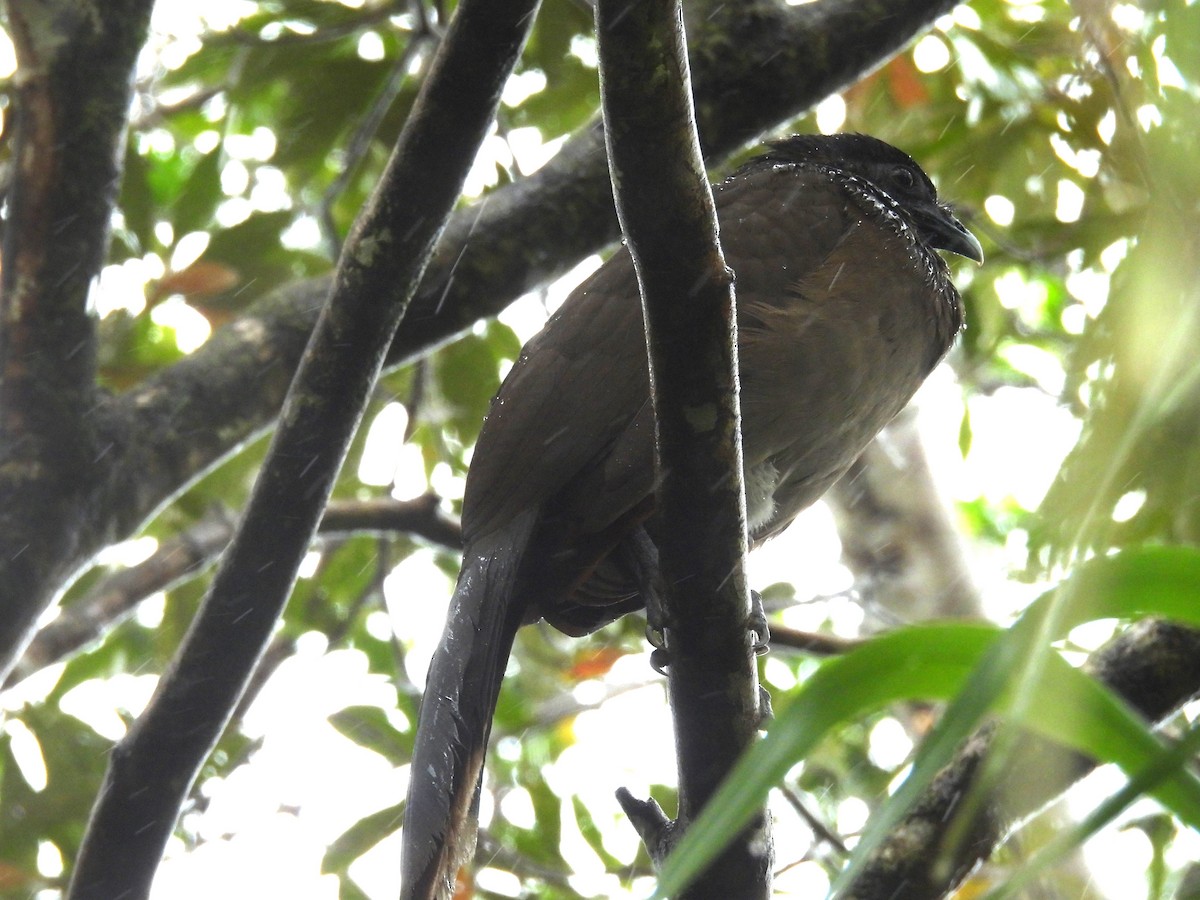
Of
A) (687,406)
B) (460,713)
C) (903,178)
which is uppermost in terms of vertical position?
(903,178)

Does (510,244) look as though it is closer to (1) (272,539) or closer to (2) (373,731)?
(1) (272,539)

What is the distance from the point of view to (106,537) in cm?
263

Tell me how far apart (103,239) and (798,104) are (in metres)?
1.73

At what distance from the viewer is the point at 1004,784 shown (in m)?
2.02

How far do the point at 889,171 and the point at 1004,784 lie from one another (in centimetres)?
218

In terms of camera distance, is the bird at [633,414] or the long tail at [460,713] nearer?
the long tail at [460,713]

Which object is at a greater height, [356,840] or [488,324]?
[488,324]

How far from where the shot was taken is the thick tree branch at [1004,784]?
76.0 inches

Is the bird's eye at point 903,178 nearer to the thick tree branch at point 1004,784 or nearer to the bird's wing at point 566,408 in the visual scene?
the bird's wing at point 566,408

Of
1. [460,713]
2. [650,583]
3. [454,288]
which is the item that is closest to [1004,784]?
[650,583]

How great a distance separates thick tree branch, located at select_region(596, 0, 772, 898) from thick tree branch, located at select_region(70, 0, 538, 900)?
62 cm

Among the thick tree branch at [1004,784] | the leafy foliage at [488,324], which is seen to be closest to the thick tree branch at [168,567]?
the leafy foliage at [488,324]

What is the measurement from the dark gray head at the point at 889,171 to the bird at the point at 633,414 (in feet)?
1.44

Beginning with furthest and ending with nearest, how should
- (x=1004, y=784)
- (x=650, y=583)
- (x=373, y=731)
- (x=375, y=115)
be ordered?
(x=373, y=731)
(x=375, y=115)
(x=650, y=583)
(x=1004, y=784)
